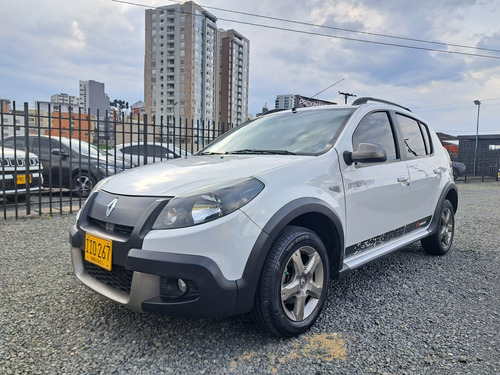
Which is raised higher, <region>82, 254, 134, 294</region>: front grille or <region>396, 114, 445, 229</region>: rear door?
<region>396, 114, 445, 229</region>: rear door

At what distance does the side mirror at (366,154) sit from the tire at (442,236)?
6.11ft

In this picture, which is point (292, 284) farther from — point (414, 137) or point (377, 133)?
point (414, 137)

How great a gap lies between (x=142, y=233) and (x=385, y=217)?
2.09 meters

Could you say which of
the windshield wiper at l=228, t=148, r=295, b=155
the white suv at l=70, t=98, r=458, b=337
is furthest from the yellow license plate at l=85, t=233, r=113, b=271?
the windshield wiper at l=228, t=148, r=295, b=155

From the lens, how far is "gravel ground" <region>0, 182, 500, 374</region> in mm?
2057

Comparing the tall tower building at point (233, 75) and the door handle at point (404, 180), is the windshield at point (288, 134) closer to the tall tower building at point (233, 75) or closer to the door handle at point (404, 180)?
the door handle at point (404, 180)

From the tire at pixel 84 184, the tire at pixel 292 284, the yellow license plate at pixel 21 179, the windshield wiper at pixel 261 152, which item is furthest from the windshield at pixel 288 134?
the tire at pixel 84 184

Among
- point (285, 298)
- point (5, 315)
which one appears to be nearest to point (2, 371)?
point (5, 315)

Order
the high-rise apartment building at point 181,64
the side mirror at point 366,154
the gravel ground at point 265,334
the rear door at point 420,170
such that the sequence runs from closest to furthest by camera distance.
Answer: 1. the gravel ground at point 265,334
2. the side mirror at point 366,154
3. the rear door at point 420,170
4. the high-rise apartment building at point 181,64

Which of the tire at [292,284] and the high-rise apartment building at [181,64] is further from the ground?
the high-rise apartment building at [181,64]

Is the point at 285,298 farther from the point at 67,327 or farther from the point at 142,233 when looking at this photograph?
the point at 67,327

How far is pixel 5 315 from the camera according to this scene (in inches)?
103

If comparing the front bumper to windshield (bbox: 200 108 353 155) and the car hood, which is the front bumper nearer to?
the car hood

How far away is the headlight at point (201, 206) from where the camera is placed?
200cm
